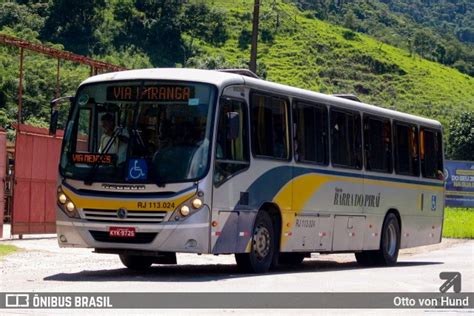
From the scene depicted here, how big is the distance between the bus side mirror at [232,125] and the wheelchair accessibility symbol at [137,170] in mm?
1324

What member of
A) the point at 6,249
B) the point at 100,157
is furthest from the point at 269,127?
the point at 6,249

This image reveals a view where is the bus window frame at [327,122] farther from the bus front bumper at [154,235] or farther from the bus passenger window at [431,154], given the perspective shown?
the bus passenger window at [431,154]

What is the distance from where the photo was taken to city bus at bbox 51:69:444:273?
1590 centimetres

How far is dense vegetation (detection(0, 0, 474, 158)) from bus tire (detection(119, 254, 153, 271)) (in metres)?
66.6

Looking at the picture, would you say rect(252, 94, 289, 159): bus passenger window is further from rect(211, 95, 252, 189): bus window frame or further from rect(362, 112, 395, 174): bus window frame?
rect(362, 112, 395, 174): bus window frame

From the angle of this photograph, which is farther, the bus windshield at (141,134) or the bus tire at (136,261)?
the bus tire at (136,261)

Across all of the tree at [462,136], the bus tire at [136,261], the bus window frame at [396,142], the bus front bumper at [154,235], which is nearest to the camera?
the bus front bumper at [154,235]

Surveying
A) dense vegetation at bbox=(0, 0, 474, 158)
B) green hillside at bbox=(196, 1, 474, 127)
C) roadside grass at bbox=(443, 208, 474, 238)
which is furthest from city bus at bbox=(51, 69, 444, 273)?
green hillside at bbox=(196, 1, 474, 127)

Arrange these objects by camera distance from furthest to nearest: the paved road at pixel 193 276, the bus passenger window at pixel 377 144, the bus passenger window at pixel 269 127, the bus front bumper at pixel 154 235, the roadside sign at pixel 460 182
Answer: the roadside sign at pixel 460 182
the bus passenger window at pixel 377 144
the bus passenger window at pixel 269 127
the bus front bumper at pixel 154 235
the paved road at pixel 193 276

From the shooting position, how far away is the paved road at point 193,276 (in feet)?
47.9

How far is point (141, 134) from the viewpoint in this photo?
1623cm

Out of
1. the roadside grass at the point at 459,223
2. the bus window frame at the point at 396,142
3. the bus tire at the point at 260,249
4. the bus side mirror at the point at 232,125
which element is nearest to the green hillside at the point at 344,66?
the roadside grass at the point at 459,223

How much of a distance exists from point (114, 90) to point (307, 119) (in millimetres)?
3861

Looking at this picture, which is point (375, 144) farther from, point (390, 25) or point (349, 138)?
point (390, 25)
